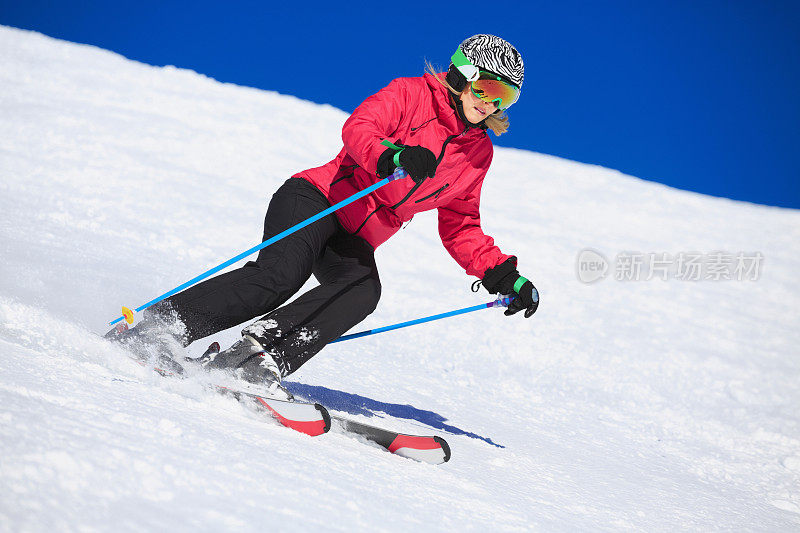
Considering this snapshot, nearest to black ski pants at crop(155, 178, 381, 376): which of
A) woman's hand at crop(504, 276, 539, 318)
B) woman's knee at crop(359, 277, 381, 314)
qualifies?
woman's knee at crop(359, 277, 381, 314)

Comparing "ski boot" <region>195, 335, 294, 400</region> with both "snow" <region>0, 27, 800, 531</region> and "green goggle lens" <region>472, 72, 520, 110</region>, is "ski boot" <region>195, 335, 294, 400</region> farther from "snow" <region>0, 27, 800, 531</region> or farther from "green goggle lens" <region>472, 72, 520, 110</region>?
"green goggle lens" <region>472, 72, 520, 110</region>

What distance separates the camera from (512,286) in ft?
11.2

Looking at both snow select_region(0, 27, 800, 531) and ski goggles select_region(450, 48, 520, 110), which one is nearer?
snow select_region(0, 27, 800, 531)

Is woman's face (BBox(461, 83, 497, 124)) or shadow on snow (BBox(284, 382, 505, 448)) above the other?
woman's face (BBox(461, 83, 497, 124))

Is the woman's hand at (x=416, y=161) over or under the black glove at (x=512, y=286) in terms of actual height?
under

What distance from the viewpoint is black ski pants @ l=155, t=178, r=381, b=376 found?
2.54 m

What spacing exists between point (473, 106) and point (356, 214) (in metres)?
0.73

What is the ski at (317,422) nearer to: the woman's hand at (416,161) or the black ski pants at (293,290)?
the black ski pants at (293,290)

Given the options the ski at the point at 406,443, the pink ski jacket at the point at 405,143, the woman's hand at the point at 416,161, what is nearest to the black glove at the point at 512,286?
the pink ski jacket at the point at 405,143

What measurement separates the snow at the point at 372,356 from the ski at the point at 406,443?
0.08 m

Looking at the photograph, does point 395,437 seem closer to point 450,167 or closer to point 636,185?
point 450,167

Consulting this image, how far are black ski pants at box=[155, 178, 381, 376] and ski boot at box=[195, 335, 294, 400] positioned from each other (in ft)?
0.15

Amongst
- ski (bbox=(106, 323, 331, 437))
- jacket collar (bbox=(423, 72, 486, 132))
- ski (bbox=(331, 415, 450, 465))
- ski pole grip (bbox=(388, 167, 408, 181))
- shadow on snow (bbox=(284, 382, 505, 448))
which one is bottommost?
ski (bbox=(106, 323, 331, 437))

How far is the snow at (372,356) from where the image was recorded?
1531 mm
